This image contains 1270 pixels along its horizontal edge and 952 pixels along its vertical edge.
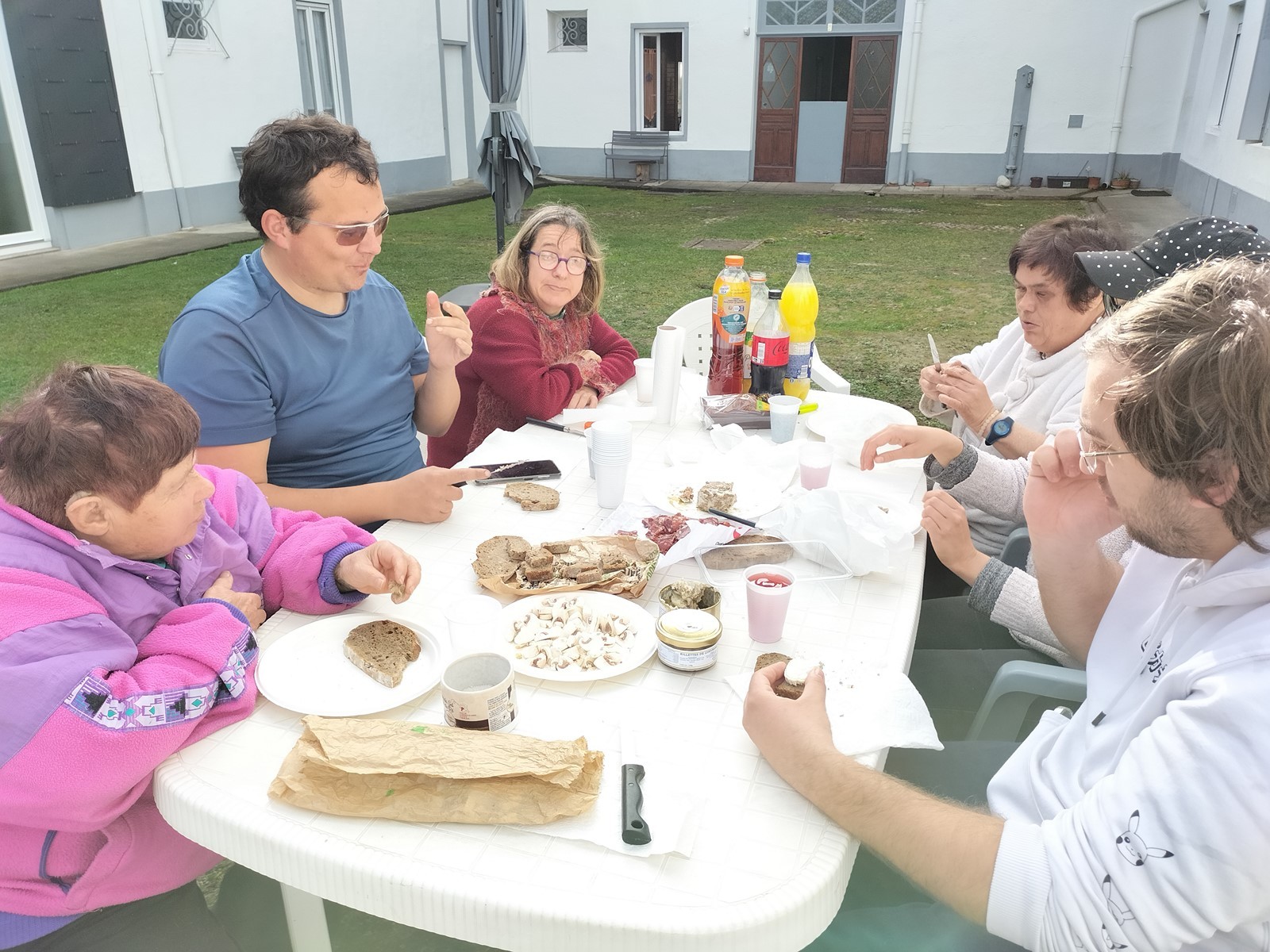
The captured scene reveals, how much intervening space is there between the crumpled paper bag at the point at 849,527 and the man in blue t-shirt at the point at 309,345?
0.75 m

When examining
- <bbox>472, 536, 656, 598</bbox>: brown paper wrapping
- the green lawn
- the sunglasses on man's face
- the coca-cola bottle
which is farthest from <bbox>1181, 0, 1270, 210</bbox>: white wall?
<bbox>472, 536, 656, 598</bbox>: brown paper wrapping

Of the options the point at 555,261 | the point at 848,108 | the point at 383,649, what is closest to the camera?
the point at 383,649

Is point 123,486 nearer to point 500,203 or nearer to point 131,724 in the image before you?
point 131,724

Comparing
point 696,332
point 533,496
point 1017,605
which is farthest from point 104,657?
point 696,332

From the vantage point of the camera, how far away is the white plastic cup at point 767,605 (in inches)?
61.7

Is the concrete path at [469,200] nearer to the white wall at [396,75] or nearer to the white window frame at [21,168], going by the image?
the white window frame at [21,168]

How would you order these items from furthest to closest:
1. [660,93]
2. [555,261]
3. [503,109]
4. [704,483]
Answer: [660,93]
[503,109]
[555,261]
[704,483]

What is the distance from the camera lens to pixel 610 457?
213 cm

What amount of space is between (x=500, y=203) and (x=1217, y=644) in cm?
668

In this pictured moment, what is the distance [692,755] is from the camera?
4.34ft

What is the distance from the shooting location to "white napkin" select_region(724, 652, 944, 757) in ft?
4.39

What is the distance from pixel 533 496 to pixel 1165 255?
1499 millimetres

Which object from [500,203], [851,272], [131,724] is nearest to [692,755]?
[131,724]

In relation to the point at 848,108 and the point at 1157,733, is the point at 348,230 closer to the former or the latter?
the point at 1157,733
